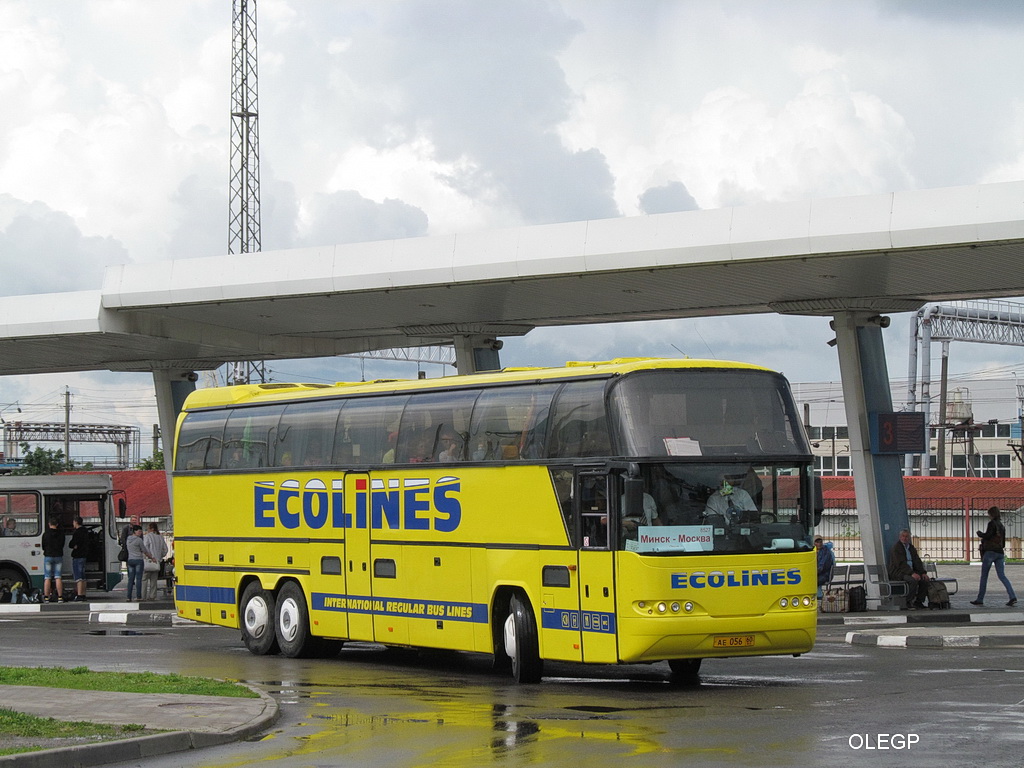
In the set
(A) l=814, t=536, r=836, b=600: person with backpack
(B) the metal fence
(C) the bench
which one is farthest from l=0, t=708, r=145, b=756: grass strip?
(B) the metal fence

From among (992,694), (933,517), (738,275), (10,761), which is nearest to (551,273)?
(738,275)

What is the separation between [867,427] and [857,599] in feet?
10.2

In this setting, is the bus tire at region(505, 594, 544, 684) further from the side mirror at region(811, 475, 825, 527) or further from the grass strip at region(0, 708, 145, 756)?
the grass strip at region(0, 708, 145, 756)

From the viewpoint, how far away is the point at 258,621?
19250mm

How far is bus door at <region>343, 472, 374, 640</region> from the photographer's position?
1744cm

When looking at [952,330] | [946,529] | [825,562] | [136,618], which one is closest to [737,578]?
[825,562]

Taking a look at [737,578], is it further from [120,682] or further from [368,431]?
[120,682]

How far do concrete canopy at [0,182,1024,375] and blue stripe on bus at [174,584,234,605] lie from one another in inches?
260

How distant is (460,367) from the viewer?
29641mm

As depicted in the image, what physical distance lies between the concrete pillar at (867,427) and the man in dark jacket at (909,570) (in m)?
0.84

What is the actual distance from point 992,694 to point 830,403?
81.1 metres

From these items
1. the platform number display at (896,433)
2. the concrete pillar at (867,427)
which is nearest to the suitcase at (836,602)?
the concrete pillar at (867,427)

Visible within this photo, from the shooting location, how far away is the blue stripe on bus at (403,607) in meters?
15.8

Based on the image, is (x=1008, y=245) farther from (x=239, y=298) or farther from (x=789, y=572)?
(x=239, y=298)
